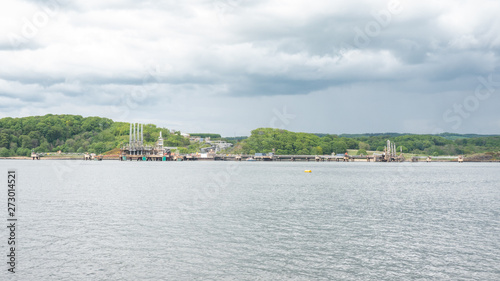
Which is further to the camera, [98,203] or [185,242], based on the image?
[98,203]

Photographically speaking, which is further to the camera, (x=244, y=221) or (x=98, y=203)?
(x=98, y=203)

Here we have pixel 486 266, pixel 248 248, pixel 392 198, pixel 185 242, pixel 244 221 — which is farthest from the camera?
pixel 392 198

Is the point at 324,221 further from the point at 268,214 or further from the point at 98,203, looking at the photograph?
the point at 98,203

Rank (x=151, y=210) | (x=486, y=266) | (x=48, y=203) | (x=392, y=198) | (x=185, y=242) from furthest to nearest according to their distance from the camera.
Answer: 1. (x=392, y=198)
2. (x=48, y=203)
3. (x=151, y=210)
4. (x=185, y=242)
5. (x=486, y=266)

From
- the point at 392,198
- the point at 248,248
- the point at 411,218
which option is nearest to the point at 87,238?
the point at 248,248

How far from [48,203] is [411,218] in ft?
128

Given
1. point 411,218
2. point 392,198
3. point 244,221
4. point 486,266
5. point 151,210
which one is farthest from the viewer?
point 392,198

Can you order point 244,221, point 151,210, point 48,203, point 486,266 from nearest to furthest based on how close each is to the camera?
point 486,266, point 244,221, point 151,210, point 48,203

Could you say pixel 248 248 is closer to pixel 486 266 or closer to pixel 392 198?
pixel 486 266

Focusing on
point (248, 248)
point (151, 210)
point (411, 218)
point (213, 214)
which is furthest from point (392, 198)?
point (248, 248)

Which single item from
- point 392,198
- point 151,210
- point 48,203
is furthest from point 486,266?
point 48,203

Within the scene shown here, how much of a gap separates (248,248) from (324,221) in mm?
12363

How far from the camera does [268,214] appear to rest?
4250 centimetres

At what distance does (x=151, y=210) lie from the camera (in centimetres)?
4512
